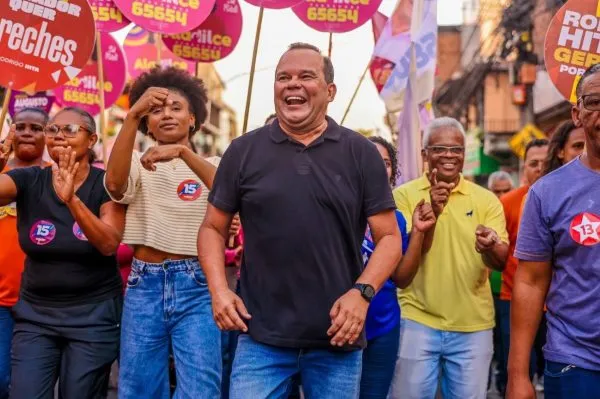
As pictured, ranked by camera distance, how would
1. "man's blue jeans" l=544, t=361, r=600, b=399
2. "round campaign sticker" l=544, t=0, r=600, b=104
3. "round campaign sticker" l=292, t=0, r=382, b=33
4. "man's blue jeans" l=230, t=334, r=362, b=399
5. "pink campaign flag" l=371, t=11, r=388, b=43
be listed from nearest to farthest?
1. "man's blue jeans" l=544, t=361, r=600, b=399
2. "man's blue jeans" l=230, t=334, r=362, b=399
3. "round campaign sticker" l=544, t=0, r=600, b=104
4. "round campaign sticker" l=292, t=0, r=382, b=33
5. "pink campaign flag" l=371, t=11, r=388, b=43

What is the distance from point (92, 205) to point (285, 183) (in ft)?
5.29

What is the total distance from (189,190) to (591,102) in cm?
221

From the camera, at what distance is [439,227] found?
201 inches

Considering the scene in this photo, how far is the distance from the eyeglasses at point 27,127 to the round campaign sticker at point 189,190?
1.75 m

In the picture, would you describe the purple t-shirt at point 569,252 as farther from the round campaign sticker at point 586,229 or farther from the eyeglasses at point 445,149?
the eyeglasses at point 445,149

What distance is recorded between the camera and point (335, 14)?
720 centimetres

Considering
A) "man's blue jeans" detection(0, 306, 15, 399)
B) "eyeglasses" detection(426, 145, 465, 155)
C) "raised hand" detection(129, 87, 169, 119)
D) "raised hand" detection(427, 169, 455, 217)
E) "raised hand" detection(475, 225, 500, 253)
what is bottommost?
"man's blue jeans" detection(0, 306, 15, 399)

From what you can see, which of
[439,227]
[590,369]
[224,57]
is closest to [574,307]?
[590,369]

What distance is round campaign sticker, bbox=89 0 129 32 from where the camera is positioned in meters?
6.69

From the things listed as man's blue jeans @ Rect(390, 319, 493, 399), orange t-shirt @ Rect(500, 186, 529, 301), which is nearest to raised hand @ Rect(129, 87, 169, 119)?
man's blue jeans @ Rect(390, 319, 493, 399)

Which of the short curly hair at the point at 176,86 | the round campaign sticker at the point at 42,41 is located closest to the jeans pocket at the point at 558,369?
the short curly hair at the point at 176,86

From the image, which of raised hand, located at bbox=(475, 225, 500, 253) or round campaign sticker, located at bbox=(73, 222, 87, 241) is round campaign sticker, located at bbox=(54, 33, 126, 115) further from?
raised hand, located at bbox=(475, 225, 500, 253)

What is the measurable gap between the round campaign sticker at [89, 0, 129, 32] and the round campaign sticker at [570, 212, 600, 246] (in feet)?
14.8

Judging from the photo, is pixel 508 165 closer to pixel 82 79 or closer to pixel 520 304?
pixel 82 79
